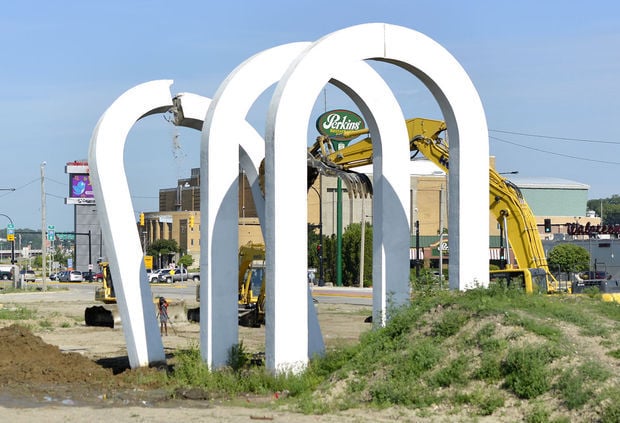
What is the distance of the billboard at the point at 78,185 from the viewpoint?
125625mm

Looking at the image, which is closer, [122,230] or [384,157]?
[384,157]

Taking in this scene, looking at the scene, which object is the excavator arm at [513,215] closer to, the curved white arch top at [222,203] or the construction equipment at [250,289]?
the construction equipment at [250,289]

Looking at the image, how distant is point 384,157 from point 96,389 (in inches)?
252

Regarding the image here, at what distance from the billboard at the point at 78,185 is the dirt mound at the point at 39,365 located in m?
105

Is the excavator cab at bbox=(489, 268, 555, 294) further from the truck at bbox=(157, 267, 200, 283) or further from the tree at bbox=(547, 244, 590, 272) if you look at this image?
the truck at bbox=(157, 267, 200, 283)

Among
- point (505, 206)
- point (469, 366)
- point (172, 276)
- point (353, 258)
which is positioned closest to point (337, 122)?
point (353, 258)

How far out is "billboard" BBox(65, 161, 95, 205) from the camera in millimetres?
125625

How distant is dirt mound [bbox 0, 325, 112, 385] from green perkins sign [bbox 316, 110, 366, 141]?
136 feet

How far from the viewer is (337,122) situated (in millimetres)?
64000

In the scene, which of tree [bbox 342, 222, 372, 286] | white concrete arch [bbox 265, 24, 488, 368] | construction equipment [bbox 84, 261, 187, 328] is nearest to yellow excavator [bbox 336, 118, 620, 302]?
construction equipment [bbox 84, 261, 187, 328]

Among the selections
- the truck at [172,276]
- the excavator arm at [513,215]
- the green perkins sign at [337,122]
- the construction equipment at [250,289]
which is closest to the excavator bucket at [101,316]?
the construction equipment at [250,289]

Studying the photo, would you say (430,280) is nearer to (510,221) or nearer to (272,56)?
(272,56)

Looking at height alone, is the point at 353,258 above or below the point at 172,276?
above

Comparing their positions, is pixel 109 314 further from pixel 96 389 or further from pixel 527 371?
pixel 527 371
